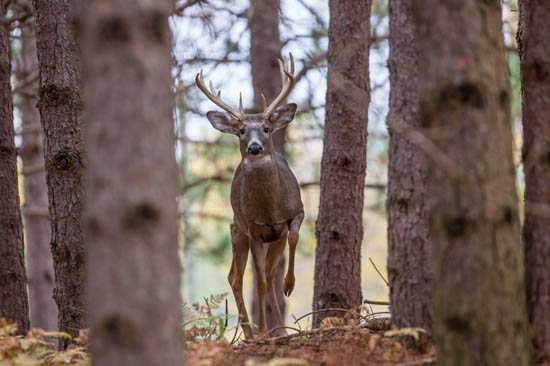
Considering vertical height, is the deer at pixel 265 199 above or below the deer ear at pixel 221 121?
below

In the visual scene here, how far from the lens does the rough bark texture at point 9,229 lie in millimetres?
6195

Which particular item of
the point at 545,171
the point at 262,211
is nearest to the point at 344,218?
the point at 262,211

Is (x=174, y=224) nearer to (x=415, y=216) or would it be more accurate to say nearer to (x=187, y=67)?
(x=415, y=216)

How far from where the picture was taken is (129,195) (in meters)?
2.63

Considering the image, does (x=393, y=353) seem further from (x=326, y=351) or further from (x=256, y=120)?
(x=256, y=120)

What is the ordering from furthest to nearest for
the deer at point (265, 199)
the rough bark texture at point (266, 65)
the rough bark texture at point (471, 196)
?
the rough bark texture at point (266, 65) → the deer at point (265, 199) → the rough bark texture at point (471, 196)

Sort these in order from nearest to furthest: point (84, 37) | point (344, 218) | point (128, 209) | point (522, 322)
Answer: point (128, 209) < point (84, 37) < point (522, 322) < point (344, 218)

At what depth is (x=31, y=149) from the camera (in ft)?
47.3

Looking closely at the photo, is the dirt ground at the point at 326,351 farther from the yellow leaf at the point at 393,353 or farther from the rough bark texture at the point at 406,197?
the rough bark texture at the point at 406,197

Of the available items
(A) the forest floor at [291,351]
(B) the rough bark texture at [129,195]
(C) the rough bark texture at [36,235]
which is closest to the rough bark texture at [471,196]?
(A) the forest floor at [291,351]

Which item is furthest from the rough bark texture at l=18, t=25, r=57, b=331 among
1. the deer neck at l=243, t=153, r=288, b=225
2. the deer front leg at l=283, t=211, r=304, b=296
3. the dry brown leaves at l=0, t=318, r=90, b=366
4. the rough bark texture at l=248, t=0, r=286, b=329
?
the dry brown leaves at l=0, t=318, r=90, b=366

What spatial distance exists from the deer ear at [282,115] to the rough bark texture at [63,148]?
2554mm

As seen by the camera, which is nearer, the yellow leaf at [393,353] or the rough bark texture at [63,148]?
the yellow leaf at [393,353]

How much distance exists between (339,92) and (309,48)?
399 cm
